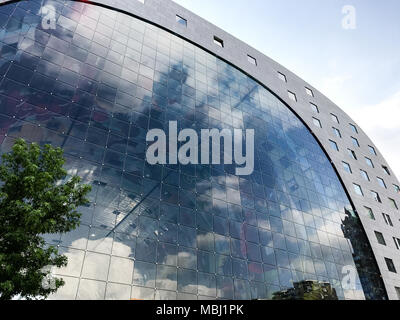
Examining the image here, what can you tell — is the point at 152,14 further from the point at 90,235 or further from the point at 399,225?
the point at 399,225

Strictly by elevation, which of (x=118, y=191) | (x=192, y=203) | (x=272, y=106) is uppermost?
(x=272, y=106)

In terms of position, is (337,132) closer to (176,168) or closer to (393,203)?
(393,203)

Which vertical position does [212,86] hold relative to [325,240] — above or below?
above

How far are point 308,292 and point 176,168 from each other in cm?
1239

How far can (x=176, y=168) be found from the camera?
62.0 feet

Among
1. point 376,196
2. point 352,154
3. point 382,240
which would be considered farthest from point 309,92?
point 382,240

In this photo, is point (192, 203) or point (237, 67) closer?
point (192, 203)

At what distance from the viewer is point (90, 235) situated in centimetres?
1391

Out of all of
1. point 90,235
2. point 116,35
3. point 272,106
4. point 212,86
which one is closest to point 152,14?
point 116,35

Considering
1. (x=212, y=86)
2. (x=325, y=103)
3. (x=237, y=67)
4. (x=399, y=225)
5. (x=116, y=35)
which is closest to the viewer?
(x=116, y=35)

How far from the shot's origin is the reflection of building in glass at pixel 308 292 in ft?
61.6

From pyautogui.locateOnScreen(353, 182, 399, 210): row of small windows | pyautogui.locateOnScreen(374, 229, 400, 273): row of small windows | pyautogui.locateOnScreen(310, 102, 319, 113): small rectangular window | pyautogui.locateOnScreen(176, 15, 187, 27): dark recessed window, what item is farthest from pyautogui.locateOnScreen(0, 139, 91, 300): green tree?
pyautogui.locateOnScreen(310, 102, 319, 113): small rectangular window

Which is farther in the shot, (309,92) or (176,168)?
(309,92)
